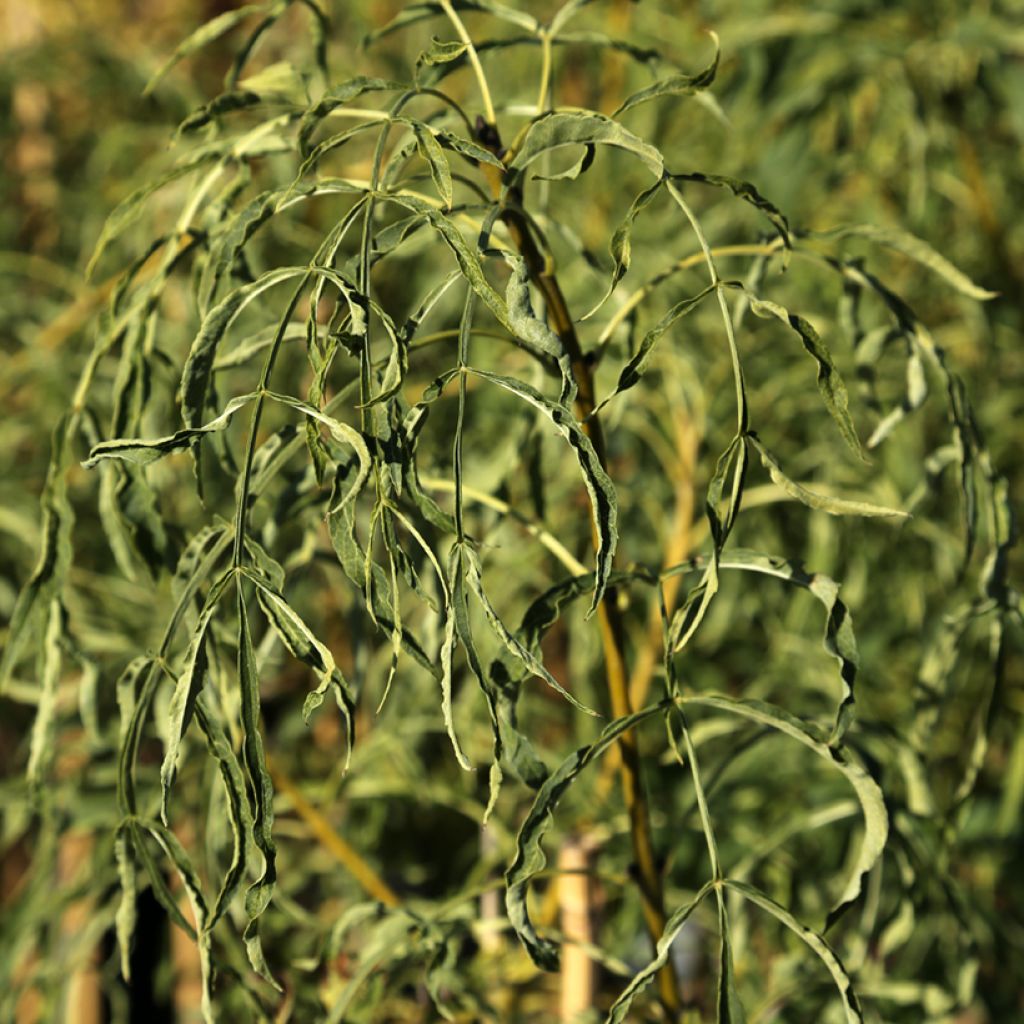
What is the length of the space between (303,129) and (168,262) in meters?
0.11

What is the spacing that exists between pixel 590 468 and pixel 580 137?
0.11 meters

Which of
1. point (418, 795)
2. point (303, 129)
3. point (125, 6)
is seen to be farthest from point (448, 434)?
point (125, 6)

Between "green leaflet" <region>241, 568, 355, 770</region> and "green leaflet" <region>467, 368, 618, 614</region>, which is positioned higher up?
"green leaflet" <region>467, 368, 618, 614</region>

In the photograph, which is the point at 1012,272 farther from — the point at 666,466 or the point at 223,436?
the point at 223,436

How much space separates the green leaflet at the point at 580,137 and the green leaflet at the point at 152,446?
4.8 inches

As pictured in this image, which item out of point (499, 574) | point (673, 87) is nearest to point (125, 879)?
point (673, 87)

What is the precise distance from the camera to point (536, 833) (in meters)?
0.45

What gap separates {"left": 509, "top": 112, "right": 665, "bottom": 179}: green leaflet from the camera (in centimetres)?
41

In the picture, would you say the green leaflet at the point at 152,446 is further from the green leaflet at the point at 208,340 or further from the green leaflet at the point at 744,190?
the green leaflet at the point at 744,190

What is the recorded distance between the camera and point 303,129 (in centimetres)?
43

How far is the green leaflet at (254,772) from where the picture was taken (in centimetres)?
40

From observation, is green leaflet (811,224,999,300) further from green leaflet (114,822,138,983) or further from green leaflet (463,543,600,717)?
green leaflet (114,822,138,983)

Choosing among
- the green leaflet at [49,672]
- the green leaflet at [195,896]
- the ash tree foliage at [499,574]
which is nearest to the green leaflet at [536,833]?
the ash tree foliage at [499,574]

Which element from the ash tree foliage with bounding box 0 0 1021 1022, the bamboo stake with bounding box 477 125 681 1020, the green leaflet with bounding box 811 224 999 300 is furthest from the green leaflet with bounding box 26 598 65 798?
the green leaflet with bounding box 811 224 999 300
